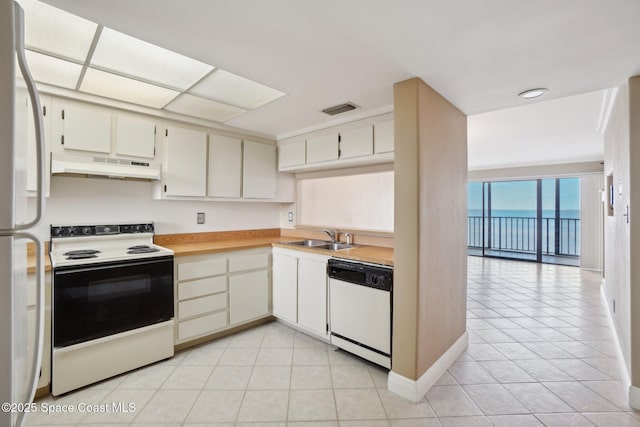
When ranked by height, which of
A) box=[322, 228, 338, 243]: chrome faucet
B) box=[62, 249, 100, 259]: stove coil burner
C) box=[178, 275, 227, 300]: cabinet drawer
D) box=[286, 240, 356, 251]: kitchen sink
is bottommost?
box=[178, 275, 227, 300]: cabinet drawer

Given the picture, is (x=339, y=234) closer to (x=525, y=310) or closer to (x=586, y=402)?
(x=586, y=402)

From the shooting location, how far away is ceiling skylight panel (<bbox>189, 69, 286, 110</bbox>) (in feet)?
7.05

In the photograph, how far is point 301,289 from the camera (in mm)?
2982

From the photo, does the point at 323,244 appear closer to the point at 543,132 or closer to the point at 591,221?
the point at 543,132

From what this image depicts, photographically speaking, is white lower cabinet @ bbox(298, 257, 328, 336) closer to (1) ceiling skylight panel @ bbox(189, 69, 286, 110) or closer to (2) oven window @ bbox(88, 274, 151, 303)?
(2) oven window @ bbox(88, 274, 151, 303)

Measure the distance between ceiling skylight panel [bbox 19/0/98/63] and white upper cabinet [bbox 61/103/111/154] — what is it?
68cm

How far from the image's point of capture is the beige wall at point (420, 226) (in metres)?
2.01

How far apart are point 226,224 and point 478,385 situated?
3051 millimetres

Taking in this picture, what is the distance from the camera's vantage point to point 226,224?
3664mm

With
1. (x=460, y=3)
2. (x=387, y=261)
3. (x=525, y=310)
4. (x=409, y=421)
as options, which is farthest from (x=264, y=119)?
(x=525, y=310)

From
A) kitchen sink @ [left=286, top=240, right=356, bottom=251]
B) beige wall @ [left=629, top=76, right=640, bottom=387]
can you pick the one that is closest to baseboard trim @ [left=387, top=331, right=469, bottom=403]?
beige wall @ [left=629, top=76, right=640, bottom=387]

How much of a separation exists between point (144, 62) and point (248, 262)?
1.99 meters

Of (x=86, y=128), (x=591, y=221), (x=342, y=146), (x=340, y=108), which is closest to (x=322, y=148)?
(x=342, y=146)

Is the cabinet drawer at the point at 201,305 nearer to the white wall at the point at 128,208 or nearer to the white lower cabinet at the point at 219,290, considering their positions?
the white lower cabinet at the point at 219,290
